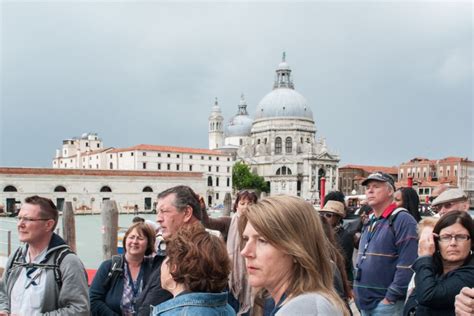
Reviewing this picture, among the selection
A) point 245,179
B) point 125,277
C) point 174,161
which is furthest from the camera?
point 245,179

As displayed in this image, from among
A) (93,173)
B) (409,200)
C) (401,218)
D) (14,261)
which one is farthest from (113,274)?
(93,173)

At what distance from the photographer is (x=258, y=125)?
220 feet

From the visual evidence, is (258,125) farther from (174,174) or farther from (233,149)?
(174,174)

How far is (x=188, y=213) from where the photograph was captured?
263 centimetres

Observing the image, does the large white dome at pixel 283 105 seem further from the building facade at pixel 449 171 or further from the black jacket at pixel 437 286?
the black jacket at pixel 437 286

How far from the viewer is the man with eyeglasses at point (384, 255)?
282 centimetres

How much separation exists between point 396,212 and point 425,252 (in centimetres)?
62

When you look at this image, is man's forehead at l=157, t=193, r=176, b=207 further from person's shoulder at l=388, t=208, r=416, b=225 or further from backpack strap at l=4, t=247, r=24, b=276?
person's shoulder at l=388, t=208, r=416, b=225

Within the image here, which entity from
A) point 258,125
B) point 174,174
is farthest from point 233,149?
point 174,174

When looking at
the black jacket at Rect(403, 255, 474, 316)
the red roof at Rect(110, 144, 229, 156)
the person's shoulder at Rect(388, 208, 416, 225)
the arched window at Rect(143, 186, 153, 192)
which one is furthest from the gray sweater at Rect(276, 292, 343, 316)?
the red roof at Rect(110, 144, 229, 156)

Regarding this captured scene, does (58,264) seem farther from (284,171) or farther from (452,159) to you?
(452,159)

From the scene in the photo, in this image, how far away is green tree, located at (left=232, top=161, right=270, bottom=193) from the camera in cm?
6019

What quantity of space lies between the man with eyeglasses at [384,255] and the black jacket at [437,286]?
1.72 ft

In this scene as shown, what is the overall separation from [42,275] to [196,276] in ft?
3.60
